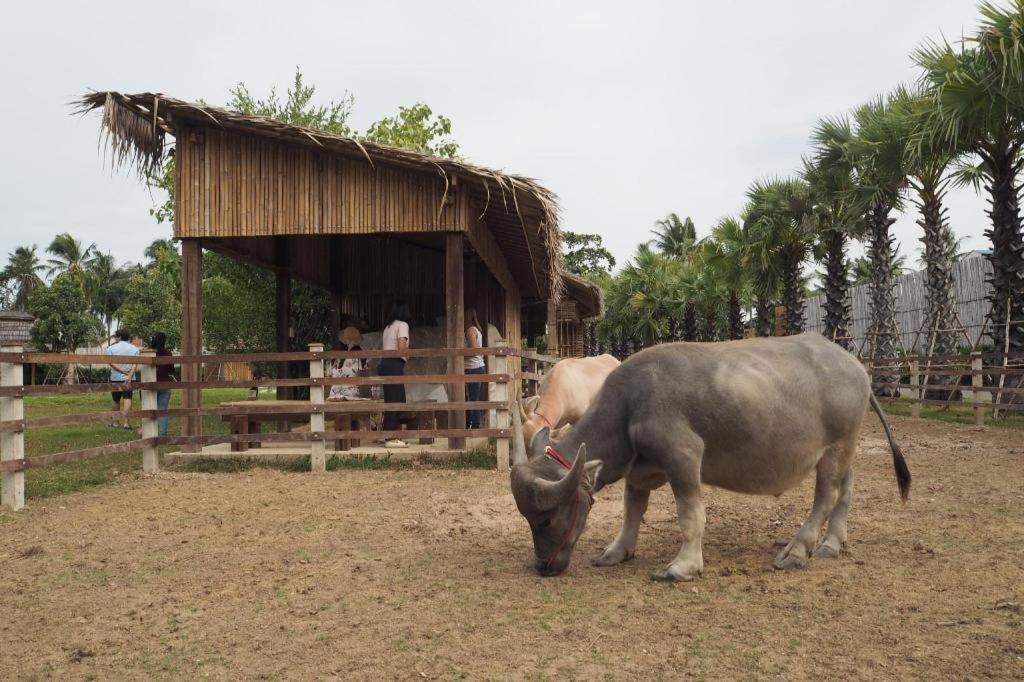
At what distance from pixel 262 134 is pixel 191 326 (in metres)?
2.67

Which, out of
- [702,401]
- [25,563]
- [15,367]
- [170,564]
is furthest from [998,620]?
[15,367]

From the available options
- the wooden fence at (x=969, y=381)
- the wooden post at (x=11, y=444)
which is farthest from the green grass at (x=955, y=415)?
the wooden post at (x=11, y=444)

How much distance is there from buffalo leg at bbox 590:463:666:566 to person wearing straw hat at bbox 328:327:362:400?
6948 mm

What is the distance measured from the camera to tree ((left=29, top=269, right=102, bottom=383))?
118ft

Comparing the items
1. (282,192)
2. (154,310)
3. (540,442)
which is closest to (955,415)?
(282,192)

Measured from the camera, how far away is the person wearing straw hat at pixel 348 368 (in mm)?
11945

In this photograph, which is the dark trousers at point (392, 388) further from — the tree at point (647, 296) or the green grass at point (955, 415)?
the tree at point (647, 296)

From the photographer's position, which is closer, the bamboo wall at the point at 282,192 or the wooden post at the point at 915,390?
the bamboo wall at the point at 282,192

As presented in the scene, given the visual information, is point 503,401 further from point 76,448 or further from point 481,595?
point 76,448

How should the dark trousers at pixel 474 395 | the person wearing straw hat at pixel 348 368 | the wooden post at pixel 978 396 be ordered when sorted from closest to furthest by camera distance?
1. the dark trousers at pixel 474 395
2. the person wearing straw hat at pixel 348 368
3. the wooden post at pixel 978 396

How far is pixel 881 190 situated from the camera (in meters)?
18.6

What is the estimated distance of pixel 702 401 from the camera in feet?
15.9

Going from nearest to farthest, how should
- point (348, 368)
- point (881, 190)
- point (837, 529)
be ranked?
1. point (837, 529)
2. point (348, 368)
3. point (881, 190)

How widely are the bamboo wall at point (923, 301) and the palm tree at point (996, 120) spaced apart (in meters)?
2.36
